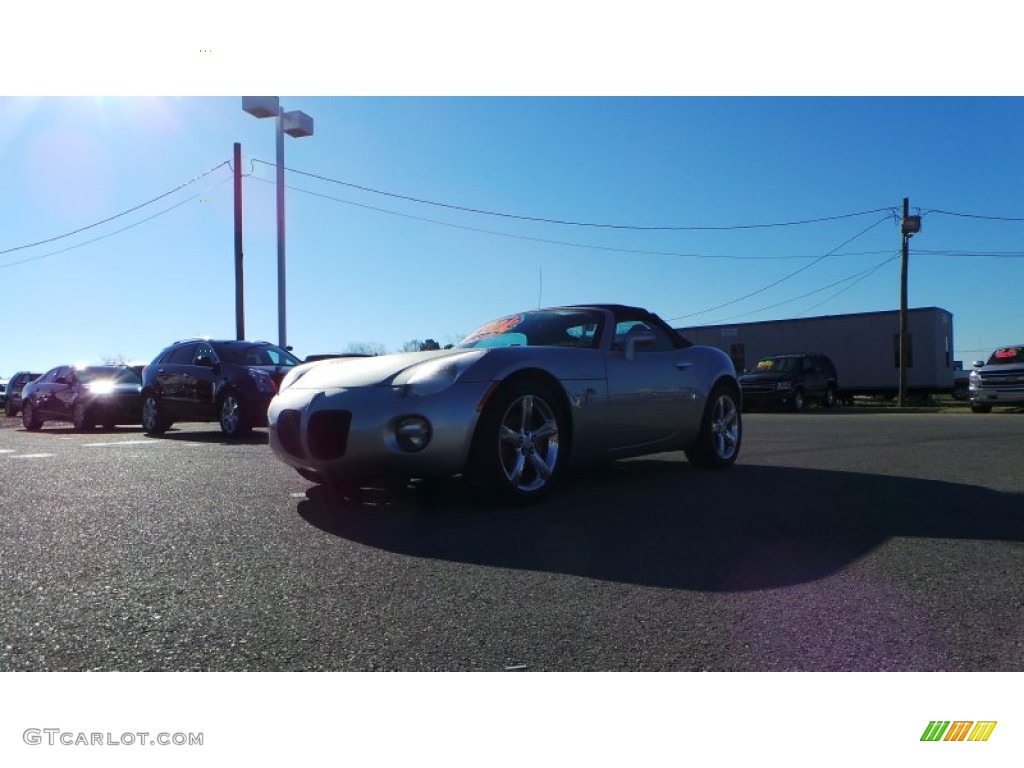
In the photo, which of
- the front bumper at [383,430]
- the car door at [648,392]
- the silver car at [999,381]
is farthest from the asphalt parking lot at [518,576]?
the silver car at [999,381]

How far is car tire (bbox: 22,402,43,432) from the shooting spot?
15086mm

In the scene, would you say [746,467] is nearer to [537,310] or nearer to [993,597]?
[537,310]

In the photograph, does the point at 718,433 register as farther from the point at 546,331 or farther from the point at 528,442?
the point at 528,442

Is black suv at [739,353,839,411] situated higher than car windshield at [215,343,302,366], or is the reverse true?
car windshield at [215,343,302,366]

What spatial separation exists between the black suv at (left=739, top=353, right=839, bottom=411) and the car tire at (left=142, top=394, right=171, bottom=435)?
48.2 ft

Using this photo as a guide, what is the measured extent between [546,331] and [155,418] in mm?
8373

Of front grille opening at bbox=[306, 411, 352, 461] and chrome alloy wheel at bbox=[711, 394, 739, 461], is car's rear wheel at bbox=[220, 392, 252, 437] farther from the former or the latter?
chrome alloy wheel at bbox=[711, 394, 739, 461]

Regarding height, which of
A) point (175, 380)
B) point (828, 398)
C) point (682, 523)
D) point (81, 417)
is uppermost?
point (175, 380)

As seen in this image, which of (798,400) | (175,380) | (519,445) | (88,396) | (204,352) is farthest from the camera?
(798,400)

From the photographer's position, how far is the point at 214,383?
10836 millimetres

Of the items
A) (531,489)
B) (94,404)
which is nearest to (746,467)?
(531,489)
